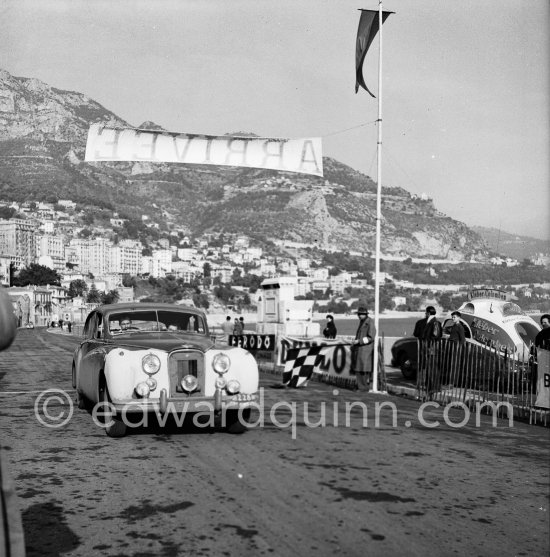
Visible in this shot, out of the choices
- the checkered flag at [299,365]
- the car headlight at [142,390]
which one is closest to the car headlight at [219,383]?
the car headlight at [142,390]

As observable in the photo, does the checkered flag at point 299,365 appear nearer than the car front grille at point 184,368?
No

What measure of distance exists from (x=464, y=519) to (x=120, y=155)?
10.4 metres

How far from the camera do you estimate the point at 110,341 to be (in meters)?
9.63

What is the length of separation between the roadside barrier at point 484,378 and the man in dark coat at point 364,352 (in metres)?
1.19

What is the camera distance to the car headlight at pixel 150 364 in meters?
8.50

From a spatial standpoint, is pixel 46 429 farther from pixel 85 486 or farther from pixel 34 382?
pixel 34 382

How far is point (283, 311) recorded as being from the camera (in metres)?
29.7

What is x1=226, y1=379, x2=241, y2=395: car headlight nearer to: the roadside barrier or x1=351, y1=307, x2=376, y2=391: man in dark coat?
the roadside barrier

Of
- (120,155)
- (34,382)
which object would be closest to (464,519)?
(120,155)

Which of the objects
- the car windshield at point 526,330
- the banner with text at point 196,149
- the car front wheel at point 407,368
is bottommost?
the car front wheel at point 407,368

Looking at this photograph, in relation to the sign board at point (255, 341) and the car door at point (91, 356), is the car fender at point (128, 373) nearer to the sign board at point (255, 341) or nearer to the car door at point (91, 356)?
the car door at point (91, 356)

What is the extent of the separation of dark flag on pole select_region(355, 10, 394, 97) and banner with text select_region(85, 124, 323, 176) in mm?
2298

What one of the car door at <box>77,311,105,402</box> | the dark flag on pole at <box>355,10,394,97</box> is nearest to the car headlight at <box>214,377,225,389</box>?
the car door at <box>77,311,105,402</box>

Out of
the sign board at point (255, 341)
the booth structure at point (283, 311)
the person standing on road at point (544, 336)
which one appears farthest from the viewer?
the booth structure at point (283, 311)
